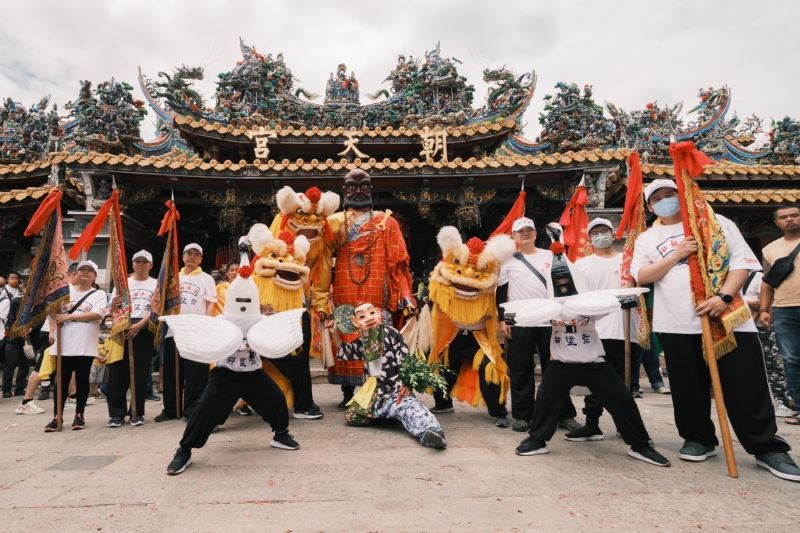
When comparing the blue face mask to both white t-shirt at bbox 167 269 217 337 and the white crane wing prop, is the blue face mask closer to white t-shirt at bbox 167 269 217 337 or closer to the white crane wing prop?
the white crane wing prop

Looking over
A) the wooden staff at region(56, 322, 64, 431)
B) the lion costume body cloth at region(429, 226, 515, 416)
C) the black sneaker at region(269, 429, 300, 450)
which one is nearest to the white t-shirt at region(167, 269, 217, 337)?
the wooden staff at region(56, 322, 64, 431)

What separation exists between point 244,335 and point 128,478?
1005 mm

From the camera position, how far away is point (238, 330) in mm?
2760

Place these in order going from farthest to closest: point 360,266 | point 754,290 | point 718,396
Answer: point 754,290
point 360,266
point 718,396

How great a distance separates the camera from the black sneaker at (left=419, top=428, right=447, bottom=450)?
2951 mm

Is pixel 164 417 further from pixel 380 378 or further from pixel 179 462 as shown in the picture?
pixel 380 378

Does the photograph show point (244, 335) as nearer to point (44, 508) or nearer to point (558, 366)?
point (44, 508)

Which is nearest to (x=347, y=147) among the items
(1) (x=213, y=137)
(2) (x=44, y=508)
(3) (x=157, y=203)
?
(1) (x=213, y=137)

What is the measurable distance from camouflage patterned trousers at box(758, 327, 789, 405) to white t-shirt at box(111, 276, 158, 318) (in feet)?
20.2

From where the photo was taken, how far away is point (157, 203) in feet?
27.0

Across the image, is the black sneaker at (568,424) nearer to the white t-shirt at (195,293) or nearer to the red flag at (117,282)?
the white t-shirt at (195,293)

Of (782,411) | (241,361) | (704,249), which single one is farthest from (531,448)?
(782,411)

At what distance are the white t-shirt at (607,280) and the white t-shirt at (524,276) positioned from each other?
33 cm

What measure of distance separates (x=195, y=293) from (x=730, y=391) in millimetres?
4635
